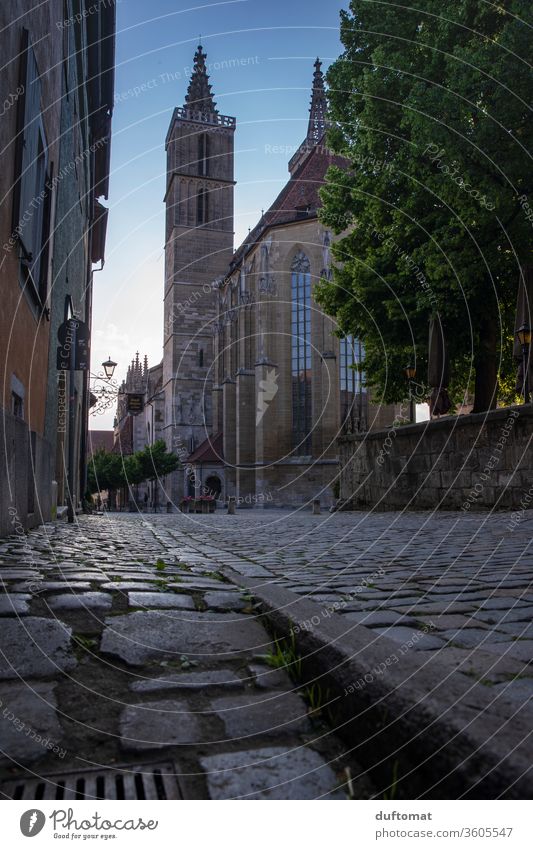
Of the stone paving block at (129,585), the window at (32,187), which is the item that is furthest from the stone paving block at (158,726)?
the window at (32,187)

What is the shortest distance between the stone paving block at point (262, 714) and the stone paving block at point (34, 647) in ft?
2.05

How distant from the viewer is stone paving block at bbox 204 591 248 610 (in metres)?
3.13

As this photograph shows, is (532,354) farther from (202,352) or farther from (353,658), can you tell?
(202,352)

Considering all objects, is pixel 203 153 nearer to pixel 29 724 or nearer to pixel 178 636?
pixel 178 636

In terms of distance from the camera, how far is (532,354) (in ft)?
34.3

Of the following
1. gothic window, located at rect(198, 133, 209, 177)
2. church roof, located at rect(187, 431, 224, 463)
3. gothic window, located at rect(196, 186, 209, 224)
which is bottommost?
church roof, located at rect(187, 431, 224, 463)

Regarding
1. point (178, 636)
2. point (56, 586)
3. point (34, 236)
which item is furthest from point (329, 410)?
point (178, 636)

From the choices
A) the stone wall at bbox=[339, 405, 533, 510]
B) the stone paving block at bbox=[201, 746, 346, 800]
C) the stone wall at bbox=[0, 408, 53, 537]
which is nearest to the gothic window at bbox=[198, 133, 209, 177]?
the stone wall at bbox=[339, 405, 533, 510]

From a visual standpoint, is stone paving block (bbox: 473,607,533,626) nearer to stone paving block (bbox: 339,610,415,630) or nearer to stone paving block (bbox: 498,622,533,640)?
stone paving block (bbox: 498,622,533,640)

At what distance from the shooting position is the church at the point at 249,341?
38.5 metres

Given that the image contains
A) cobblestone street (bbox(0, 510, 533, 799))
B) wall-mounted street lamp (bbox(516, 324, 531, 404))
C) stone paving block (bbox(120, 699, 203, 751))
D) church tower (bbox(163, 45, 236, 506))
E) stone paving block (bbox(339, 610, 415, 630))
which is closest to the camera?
cobblestone street (bbox(0, 510, 533, 799))

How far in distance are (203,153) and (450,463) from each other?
168 ft

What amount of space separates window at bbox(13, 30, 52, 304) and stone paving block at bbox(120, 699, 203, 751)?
488cm

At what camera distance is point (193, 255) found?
179ft
